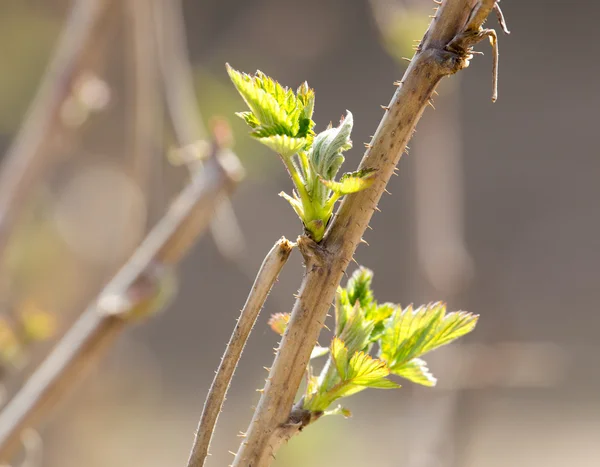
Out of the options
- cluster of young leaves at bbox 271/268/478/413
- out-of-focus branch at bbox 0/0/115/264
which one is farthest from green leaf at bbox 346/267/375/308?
out-of-focus branch at bbox 0/0/115/264

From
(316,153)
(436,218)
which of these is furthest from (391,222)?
(316,153)

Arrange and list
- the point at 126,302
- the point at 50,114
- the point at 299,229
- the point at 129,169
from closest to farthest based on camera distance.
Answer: the point at 126,302
the point at 50,114
the point at 129,169
the point at 299,229

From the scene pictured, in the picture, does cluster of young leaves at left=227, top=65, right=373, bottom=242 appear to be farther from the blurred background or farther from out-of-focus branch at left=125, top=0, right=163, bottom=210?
out-of-focus branch at left=125, top=0, right=163, bottom=210

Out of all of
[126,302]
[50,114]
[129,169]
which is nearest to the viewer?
[126,302]

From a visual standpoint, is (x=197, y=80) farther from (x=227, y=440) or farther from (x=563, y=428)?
(x=563, y=428)

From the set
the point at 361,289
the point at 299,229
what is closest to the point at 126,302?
the point at 361,289

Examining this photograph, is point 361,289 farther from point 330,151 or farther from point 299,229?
point 299,229

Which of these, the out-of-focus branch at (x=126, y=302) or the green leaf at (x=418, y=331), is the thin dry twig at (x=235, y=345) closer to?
the green leaf at (x=418, y=331)

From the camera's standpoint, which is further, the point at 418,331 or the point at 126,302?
the point at 126,302
